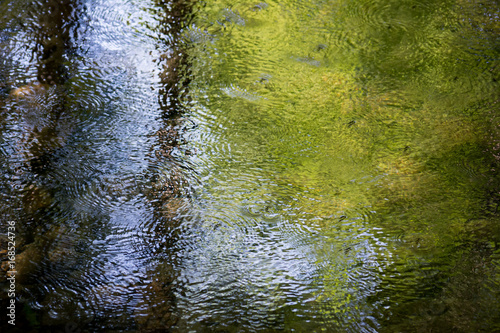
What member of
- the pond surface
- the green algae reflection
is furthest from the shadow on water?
the green algae reflection

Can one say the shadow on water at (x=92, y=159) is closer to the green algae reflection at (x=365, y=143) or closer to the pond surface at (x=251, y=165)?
the pond surface at (x=251, y=165)

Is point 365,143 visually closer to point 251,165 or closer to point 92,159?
point 251,165

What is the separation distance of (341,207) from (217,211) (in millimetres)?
535

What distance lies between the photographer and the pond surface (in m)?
1.57

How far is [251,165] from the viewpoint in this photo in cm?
199

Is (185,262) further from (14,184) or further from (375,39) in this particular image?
(375,39)

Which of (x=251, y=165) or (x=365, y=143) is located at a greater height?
(x=365, y=143)

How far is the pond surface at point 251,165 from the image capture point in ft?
5.16

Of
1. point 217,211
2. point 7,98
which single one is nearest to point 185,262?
point 217,211

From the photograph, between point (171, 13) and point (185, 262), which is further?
point (171, 13)

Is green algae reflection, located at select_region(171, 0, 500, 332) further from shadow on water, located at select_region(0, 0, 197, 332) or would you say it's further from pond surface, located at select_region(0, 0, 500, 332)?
shadow on water, located at select_region(0, 0, 197, 332)

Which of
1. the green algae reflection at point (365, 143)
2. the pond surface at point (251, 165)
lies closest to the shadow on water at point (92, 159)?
the pond surface at point (251, 165)

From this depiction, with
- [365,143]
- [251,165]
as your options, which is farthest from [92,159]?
[365,143]

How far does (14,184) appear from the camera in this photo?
6.14 feet
